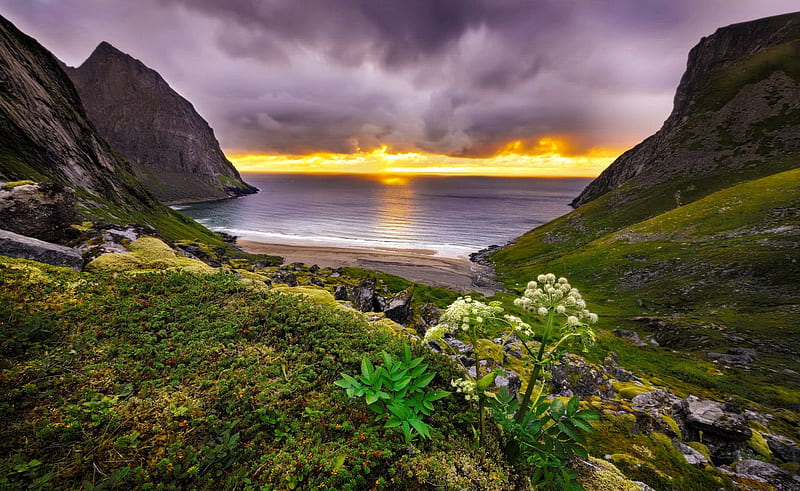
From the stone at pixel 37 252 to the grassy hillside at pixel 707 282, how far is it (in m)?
28.0

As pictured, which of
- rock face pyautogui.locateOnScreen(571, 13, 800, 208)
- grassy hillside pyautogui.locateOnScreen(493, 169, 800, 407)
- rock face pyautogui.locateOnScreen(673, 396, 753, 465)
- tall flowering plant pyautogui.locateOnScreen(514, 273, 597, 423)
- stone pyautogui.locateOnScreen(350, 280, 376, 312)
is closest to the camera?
tall flowering plant pyautogui.locateOnScreen(514, 273, 597, 423)

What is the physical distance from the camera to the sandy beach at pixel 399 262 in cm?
6019

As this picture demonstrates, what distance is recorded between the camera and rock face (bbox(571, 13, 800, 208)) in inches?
3465

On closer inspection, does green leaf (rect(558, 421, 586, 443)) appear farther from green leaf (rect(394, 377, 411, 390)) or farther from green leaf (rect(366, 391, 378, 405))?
green leaf (rect(366, 391, 378, 405))

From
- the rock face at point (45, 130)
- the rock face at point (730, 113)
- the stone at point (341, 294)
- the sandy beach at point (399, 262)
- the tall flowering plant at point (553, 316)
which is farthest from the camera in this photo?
the rock face at point (730, 113)

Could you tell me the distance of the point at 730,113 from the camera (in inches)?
4097

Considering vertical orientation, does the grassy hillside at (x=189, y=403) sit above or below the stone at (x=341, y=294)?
above

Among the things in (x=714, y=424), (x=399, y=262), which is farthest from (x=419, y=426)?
(x=399, y=262)

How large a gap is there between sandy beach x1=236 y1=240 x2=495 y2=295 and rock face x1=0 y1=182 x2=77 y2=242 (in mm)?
48600

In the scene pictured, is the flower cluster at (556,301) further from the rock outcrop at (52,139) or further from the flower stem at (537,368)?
the rock outcrop at (52,139)

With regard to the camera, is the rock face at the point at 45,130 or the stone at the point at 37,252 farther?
the rock face at the point at 45,130

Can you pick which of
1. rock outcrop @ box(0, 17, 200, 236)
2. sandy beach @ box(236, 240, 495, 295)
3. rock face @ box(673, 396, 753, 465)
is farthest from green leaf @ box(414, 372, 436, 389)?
rock outcrop @ box(0, 17, 200, 236)

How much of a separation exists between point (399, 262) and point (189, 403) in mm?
67079

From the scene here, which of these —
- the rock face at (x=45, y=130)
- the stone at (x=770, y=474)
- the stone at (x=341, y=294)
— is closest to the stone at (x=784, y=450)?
the stone at (x=770, y=474)
